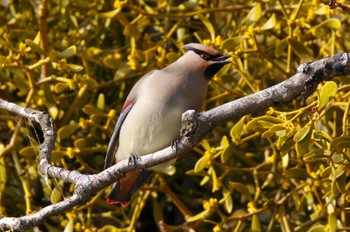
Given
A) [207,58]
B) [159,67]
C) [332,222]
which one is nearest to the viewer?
[332,222]

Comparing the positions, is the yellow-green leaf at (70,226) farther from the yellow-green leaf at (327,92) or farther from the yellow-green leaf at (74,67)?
the yellow-green leaf at (327,92)

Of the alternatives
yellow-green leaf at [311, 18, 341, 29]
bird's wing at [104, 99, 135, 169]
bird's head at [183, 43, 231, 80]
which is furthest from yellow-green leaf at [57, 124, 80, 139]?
yellow-green leaf at [311, 18, 341, 29]

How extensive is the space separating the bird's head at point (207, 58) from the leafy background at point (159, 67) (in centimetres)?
2

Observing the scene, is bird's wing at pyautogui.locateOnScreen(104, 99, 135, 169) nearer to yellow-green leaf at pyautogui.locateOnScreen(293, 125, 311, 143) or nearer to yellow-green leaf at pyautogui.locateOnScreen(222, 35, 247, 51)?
yellow-green leaf at pyautogui.locateOnScreen(222, 35, 247, 51)

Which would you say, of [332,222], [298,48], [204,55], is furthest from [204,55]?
[332,222]

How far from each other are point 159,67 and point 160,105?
25cm

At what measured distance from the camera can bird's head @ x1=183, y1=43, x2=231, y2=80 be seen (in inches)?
87.4

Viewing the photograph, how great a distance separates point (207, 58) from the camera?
7.38ft

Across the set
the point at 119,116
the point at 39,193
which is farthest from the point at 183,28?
the point at 39,193

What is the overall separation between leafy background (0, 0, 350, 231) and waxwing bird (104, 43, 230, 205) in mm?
45

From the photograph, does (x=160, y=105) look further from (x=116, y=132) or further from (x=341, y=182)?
(x=341, y=182)

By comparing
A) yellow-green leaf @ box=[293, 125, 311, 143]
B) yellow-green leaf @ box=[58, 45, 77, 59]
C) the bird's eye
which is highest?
yellow-green leaf @ box=[293, 125, 311, 143]

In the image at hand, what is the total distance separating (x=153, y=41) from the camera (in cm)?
271

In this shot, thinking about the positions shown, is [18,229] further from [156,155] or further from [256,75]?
[256,75]
